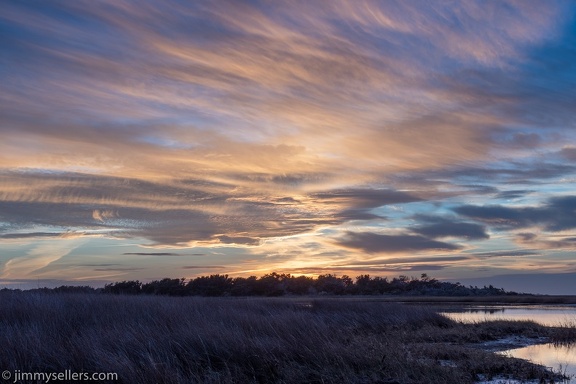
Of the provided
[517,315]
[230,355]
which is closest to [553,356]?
[230,355]

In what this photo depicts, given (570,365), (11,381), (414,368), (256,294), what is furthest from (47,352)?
(256,294)

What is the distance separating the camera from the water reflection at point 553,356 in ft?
51.3

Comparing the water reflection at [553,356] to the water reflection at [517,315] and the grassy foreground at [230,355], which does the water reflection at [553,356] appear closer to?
the grassy foreground at [230,355]

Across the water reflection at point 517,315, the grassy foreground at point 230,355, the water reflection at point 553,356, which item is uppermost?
the grassy foreground at point 230,355

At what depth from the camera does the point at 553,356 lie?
18.6m

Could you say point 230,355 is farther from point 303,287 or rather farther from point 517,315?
point 303,287

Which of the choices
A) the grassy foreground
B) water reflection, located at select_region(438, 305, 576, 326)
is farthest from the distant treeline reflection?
the grassy foreground

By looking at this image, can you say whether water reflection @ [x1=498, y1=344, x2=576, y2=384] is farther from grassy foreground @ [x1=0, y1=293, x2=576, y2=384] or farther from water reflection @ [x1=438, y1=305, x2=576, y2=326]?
water reflection @ [x1=438, y1=305, x2=576, y2=326]

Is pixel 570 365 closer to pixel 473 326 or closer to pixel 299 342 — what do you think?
pixel 299 342

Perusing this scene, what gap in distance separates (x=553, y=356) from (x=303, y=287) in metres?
68.9

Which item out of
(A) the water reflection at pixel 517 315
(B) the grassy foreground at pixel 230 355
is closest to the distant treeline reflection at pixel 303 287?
(A) the water reflection at pixel 517 315

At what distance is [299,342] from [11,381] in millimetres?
6972

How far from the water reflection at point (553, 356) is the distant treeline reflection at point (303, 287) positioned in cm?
5877

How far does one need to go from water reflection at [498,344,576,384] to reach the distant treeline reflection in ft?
193
